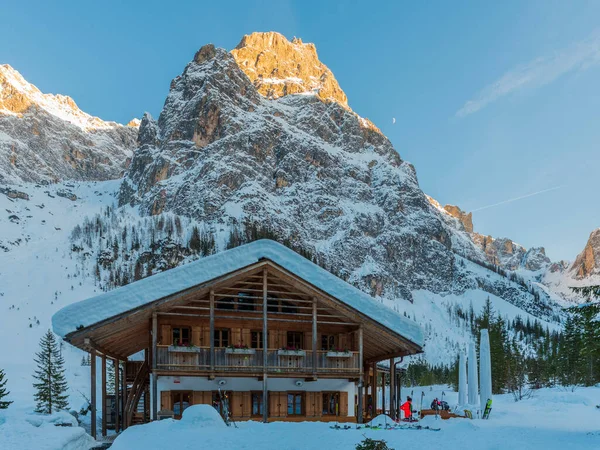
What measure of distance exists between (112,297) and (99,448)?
432 centimetres

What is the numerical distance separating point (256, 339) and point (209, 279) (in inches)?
185

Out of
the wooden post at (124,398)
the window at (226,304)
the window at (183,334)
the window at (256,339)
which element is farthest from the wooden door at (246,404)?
the wooden post at (124,398)

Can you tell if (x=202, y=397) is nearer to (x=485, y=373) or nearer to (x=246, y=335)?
(x=246, y=335)

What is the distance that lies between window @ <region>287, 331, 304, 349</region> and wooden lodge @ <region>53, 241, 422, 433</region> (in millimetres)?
57

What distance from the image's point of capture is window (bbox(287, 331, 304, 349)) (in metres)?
21.3

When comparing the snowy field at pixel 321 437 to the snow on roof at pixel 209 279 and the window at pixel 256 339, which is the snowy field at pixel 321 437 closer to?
the snow on roof at pixel 209 279

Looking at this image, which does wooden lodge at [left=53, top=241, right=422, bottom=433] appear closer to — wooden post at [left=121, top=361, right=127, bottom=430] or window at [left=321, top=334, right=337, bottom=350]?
window at [left=321, top=334, right=337, bottom=350]

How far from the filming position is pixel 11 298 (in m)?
104

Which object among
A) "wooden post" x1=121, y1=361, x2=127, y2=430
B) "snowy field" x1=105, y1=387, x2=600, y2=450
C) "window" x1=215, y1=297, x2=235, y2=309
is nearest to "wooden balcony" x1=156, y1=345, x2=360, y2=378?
"window" x1=215, y1=297, x2=235, y2=309

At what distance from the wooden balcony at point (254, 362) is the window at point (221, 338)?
6.86 feet

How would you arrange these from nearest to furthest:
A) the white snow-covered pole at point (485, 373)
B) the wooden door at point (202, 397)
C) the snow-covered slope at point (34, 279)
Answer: the wooden door at point (202, 397)
the white snow-covered pole at point (485, 373)
the snow-covered slope at point (34, 279)

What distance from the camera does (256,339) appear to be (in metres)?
20.9

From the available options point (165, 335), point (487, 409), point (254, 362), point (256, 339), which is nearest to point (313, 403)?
point (256, 339)

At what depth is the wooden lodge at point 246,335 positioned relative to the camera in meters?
17.0
